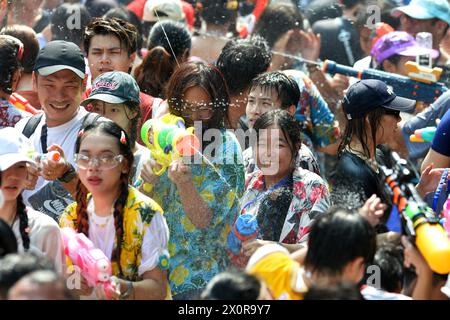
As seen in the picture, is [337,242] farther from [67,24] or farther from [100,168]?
[67,24]

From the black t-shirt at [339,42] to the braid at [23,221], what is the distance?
13.6 ft

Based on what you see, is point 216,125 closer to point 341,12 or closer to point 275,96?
point 275,96

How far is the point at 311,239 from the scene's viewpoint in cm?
445

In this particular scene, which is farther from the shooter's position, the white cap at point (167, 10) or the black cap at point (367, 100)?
the white cap at point (167, 10)

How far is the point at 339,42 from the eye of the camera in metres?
8.84

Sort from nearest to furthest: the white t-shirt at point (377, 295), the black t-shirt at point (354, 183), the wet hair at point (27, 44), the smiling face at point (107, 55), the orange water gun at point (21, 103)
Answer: the white t-shirt at point (377, 295)
the black t-shirt at point (354, 183)
the orange water gun at point (21, 103)
the smiling face at point (107, 55)
the wet hair at point (27, 44)

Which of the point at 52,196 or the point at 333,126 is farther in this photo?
the point at 333,126

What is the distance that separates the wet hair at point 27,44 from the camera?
713 cm

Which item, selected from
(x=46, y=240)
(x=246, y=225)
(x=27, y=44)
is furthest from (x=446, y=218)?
(x=27, y=44)

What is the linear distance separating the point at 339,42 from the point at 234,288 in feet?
16.3

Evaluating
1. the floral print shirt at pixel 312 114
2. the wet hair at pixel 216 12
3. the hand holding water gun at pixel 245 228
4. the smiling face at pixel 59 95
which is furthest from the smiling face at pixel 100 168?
the wet hair at pixel 216 12

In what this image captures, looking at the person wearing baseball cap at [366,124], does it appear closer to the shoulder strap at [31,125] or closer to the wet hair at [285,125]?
the wet hair at [285,125]
